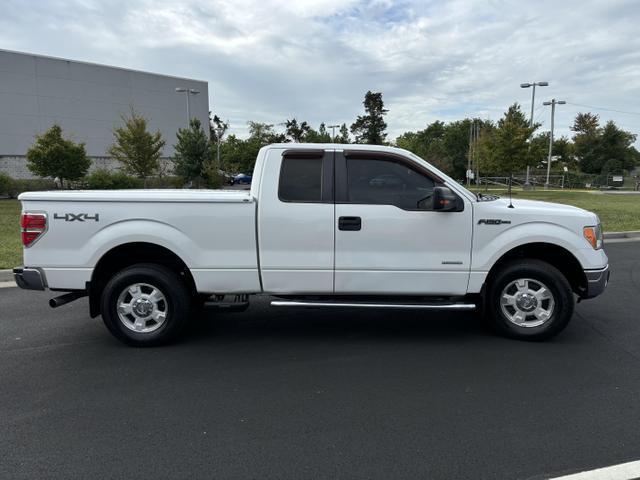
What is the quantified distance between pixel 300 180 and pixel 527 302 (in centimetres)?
254

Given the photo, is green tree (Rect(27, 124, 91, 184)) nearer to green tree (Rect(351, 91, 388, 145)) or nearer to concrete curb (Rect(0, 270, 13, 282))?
concrete curb (Rect(0, 270, 13, 282))

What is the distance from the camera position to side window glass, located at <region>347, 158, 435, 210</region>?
14.9ft

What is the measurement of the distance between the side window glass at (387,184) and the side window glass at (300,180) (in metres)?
0.31

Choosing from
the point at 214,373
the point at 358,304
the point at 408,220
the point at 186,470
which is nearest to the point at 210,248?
the point at 214,373

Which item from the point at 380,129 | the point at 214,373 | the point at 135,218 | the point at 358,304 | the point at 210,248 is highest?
the point at 380,129

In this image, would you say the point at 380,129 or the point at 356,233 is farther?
the point at 380,129

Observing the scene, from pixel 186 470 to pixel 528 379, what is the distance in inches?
109

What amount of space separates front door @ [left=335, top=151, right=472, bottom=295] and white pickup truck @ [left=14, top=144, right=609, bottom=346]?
0.01 metres

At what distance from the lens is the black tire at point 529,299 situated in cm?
461

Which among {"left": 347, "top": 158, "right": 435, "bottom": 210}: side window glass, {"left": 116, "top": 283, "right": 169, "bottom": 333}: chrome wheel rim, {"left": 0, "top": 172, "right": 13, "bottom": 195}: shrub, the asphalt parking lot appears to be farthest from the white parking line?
{"left": 0, "top": 172, "right": 13, "bottom": 195}: shrub

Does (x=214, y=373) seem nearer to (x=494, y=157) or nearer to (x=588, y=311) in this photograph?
Answer: (x=588, y=311)

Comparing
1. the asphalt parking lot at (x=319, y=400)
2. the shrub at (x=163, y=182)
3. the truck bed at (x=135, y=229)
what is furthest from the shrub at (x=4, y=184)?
the truck bed at (x=135, y=229)

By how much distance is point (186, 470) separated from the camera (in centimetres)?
272

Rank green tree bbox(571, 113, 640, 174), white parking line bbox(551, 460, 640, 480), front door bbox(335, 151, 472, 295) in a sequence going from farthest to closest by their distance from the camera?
green tree bbox(571, 113, 640, 174) → front door bbox(335, 151, 472, 295) → white parking line bbox(551, 460, 640, 480)
